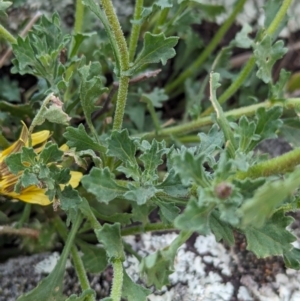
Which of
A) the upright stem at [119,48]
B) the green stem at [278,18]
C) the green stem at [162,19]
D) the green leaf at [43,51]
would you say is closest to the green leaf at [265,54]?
the green stem at [278,18]

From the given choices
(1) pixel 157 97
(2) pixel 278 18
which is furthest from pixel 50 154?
(2) pixel 278 18

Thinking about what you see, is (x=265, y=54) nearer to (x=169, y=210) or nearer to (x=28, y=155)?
(x=169, y=210)

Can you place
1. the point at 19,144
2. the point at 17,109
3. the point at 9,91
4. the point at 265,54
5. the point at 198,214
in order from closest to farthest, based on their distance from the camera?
the point at 198,214, the point at 19,144, the point at 265,54, the point at 17,109, the point at 9,91

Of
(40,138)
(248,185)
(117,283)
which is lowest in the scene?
(117,283)

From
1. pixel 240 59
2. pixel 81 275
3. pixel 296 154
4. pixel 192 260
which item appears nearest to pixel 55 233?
pixel 81 275

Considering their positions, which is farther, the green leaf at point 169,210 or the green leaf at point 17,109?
the green leaf at point 17,109

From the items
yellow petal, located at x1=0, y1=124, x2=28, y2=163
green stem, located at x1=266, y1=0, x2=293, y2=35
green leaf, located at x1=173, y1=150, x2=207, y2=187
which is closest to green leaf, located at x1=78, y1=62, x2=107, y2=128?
yellow petal, located at x1=0, y1=124, x2=28, y2=163

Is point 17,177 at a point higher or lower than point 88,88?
lower

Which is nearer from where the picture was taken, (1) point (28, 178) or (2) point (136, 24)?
(1) point (28, 178)

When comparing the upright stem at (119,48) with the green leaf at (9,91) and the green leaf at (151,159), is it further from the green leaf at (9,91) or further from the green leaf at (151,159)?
the green leaf at (9,91)
